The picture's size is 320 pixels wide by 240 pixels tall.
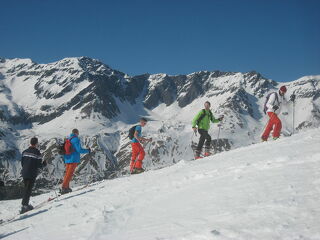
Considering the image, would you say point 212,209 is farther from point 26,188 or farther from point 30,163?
point 26,188

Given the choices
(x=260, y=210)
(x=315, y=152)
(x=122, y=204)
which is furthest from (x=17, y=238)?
(x=315, y=152)

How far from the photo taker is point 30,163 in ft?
41.0

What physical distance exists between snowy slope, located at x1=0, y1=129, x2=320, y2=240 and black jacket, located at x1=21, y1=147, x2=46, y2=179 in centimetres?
209

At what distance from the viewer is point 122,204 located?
9.20 meters

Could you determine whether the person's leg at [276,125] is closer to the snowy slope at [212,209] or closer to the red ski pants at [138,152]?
the snowy slope at [212,209]

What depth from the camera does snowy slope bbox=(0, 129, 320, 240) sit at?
530cm

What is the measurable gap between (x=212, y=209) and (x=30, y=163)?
8.38 m

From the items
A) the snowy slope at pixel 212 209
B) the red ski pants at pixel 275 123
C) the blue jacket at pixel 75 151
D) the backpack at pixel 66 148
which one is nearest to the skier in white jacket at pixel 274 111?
the red ski pants at pixel 275 123

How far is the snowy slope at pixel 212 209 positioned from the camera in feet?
17.4

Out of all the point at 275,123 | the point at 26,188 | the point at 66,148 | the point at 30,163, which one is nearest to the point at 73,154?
the point at 66,148

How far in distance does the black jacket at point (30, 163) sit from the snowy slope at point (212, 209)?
2088mm

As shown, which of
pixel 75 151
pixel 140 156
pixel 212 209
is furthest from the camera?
pixel 140 156

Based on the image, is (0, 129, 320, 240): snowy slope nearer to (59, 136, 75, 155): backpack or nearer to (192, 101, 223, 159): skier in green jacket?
(59, 136, 75, 155): backpack

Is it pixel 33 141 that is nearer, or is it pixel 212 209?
pixel 212 209
